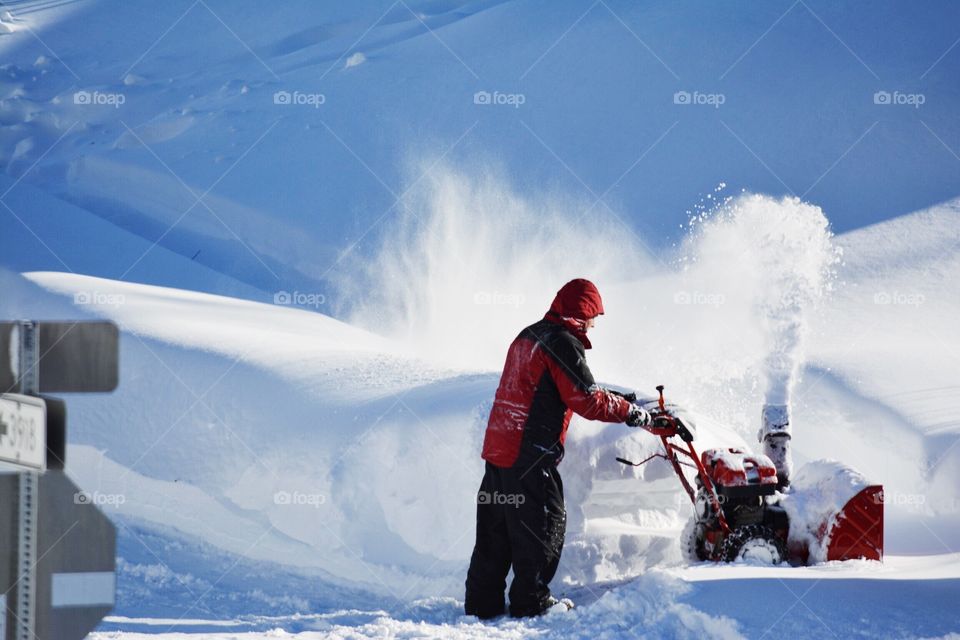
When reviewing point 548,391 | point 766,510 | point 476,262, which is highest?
point 476,262

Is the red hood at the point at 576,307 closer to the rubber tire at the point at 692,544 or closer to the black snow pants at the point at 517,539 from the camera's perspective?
the black snow pants at the point at 517,539

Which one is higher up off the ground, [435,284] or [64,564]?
[435,284]

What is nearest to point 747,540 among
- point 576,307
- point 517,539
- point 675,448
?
point 675,448

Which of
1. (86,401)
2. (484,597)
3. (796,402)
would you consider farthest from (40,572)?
(796,402)

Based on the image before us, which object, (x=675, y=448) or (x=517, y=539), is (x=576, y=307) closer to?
(x=675, y=448)

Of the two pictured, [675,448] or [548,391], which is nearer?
[548,391]

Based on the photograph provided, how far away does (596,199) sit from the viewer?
1630cm

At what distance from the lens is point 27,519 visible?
2.38 meters

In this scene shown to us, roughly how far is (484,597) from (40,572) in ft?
8.98

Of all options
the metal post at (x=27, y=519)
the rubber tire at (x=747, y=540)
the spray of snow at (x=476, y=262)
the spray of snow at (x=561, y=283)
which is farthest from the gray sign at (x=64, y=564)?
the spray of snow at (x=476, y=262)

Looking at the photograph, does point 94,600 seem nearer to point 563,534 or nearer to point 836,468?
point 563,534

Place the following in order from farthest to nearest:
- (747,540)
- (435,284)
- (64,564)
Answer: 1. (435,284)
2. (747,540)
3. (64,564)

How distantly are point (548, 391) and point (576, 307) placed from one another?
42 cm

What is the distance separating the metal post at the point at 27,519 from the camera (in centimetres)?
234
